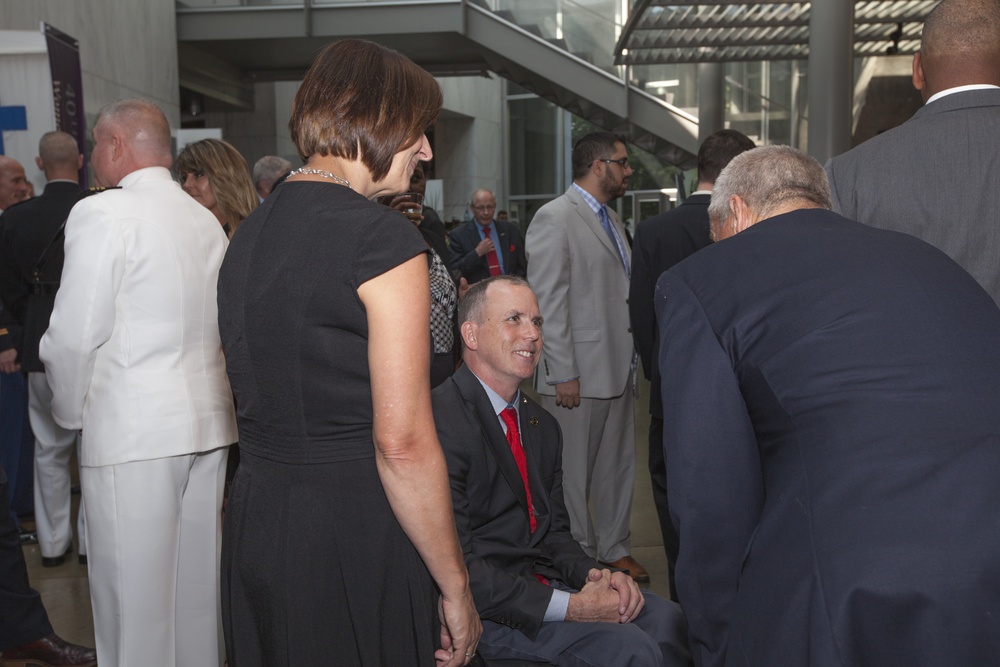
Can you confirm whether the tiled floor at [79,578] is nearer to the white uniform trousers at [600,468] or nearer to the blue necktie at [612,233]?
the white uniform trousers at [600,468]

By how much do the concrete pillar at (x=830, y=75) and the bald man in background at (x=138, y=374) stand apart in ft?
19.5

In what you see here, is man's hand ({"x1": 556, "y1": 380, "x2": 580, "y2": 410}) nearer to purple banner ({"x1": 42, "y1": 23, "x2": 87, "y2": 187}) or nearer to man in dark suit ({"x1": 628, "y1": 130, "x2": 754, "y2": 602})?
man in dark suit ({"x1": 628, "y1": 130, "x2": 754, "y2": 602})

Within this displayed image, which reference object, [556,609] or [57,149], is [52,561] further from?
[556,609]

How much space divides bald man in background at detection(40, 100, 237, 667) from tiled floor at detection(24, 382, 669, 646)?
48.4 inches

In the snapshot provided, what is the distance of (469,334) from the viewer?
270 centimetres

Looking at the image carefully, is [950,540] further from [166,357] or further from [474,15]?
[474,15]

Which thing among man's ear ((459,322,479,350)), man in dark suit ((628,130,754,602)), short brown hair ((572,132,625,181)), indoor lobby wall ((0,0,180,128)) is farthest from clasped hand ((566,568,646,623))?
indoor lobby wall ((0,0,180,128))

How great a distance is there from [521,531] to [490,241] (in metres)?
5.73

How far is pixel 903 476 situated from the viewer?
128 cm

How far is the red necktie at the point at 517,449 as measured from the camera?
2.48 metres

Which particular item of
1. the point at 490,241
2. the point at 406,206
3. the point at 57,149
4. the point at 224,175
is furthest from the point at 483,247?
the point at 224,175

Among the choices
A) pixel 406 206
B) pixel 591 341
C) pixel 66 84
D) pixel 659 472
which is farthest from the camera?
pixel 66 84

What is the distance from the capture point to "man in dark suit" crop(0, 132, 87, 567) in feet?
13.8

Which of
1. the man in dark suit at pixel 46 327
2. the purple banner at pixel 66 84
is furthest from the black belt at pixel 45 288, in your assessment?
the purple banner at pixel 66 84
